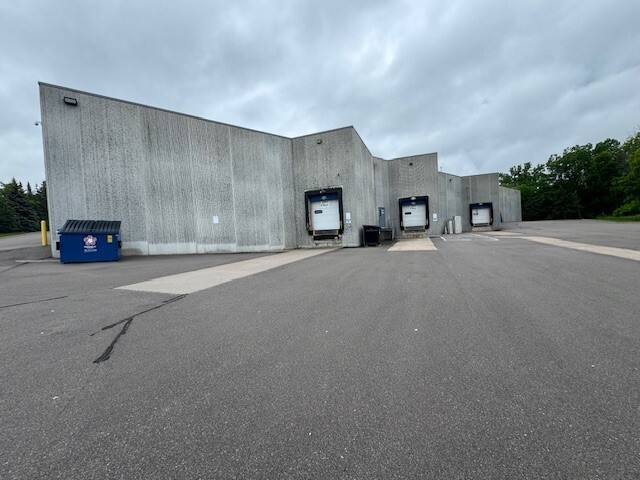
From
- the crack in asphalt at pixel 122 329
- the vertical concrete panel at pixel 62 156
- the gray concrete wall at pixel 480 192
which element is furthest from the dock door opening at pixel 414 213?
the crack in asphalt at pixel 122 329

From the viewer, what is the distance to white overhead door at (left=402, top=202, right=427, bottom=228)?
81.0 ft

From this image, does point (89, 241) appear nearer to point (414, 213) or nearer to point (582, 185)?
point (414, 213)

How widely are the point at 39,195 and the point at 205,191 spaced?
76328 mm

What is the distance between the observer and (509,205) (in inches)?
1876

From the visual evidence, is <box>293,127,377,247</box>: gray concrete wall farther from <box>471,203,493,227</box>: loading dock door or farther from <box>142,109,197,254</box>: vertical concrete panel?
<box>471,203,493,227</box>: loading dock door

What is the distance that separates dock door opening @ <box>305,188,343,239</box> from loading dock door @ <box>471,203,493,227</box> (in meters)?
23.2

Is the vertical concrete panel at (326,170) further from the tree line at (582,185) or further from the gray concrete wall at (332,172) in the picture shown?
the tree line at (582,185)

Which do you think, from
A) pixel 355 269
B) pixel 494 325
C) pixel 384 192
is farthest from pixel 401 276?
pixel 384 192

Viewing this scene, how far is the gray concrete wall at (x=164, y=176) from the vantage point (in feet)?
40.9

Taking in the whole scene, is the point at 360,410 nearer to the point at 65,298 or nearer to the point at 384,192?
the point at 65,298

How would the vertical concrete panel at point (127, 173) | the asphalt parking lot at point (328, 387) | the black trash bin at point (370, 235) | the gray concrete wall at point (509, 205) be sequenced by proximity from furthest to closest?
the gray concrete wall at point (509, 205) → the black trash bin at point (370, 235) → the vertical concrete panel at point (127, 173) → the asphalt parking lot at point (328, 387)

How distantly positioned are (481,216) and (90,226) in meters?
35.2

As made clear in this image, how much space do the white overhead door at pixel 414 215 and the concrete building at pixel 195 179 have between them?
5.47 meters

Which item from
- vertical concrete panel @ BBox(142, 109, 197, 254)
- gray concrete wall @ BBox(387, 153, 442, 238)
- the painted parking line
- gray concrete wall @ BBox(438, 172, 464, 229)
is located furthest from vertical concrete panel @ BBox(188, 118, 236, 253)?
gray concrete wall @ BBox(438, 172, 464, 229)
